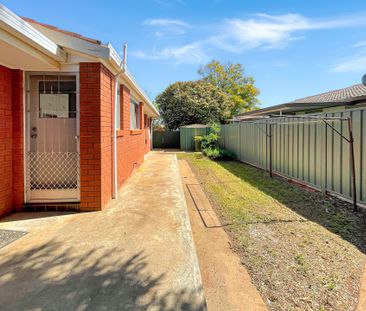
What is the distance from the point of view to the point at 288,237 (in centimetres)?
366

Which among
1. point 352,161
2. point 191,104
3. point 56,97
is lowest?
point 352,161

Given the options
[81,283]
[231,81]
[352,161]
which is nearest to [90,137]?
[81,283]

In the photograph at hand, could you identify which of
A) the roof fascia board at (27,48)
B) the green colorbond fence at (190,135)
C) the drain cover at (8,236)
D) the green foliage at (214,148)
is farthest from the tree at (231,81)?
the drain cover at (8,236)

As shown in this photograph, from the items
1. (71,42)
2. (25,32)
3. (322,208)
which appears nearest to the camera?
(25,32)

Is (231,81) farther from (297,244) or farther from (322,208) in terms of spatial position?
(297,244)

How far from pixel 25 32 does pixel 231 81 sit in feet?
129

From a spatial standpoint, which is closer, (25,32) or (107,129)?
(25,32)

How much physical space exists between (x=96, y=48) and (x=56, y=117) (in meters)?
1.52

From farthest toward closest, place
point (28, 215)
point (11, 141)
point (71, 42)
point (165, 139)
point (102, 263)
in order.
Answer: point (165, 139) < point (11, 141) < point (28, 215) < point (71, 42) < point (102, 263)

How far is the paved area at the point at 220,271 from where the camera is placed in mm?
2257

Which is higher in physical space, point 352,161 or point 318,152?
point 318,152

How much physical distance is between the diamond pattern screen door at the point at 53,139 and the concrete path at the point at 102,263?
0.53 meters

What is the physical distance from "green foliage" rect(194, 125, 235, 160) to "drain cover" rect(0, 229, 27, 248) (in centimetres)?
1078

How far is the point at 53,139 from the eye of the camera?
475 cm
